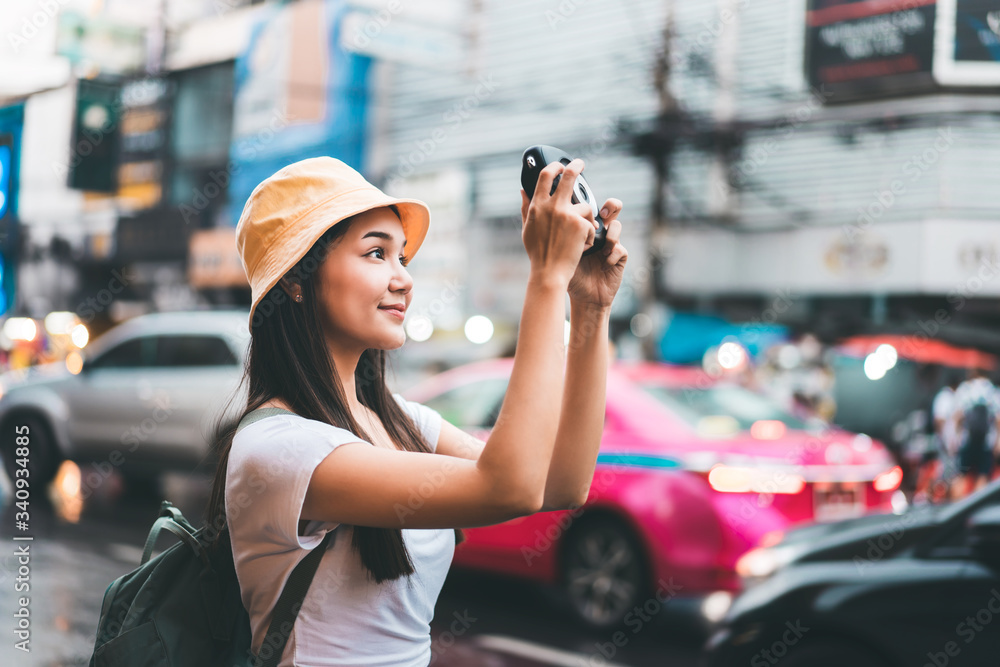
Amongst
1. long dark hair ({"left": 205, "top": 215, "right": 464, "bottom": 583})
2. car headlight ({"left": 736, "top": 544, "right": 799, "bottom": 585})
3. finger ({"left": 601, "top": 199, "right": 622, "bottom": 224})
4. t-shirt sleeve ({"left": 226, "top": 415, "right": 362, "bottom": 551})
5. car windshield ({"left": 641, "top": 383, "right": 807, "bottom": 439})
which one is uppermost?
finger ({"left": 601, "top": 199, "right": 622, "bottom": 224})

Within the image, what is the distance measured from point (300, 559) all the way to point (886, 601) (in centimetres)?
247

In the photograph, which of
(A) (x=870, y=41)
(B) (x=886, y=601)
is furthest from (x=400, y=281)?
(A) (x=870, y=41)

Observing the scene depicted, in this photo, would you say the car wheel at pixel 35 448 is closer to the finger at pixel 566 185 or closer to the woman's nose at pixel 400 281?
the woman's nose at pixel 400 281

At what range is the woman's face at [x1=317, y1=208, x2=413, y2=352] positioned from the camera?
1.52 meters

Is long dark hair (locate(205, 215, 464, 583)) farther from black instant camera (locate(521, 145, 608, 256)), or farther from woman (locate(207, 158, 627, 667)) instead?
black instant camera (locate(521, 145, 608, 256))

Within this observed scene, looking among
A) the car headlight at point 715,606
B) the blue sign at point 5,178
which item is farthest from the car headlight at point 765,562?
the blue sign at point 5,178

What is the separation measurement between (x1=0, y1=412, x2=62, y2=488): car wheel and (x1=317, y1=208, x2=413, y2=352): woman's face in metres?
8.83

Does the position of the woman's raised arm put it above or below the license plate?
above

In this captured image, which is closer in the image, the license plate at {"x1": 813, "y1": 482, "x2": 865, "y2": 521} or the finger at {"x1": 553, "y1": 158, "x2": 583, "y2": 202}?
the finger at {"x1": 553, "y1": 158, "x2": 583, "y2": 202}

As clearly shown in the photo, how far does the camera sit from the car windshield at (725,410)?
5375mm

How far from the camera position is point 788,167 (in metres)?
13.0

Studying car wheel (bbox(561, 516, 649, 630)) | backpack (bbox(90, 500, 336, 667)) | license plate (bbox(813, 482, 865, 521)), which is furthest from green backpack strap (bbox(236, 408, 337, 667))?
license plate (bbox(813, 482, 865, 521))

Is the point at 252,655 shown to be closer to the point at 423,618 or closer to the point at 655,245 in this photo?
the point at 423,618

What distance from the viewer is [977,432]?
8.27 meters
